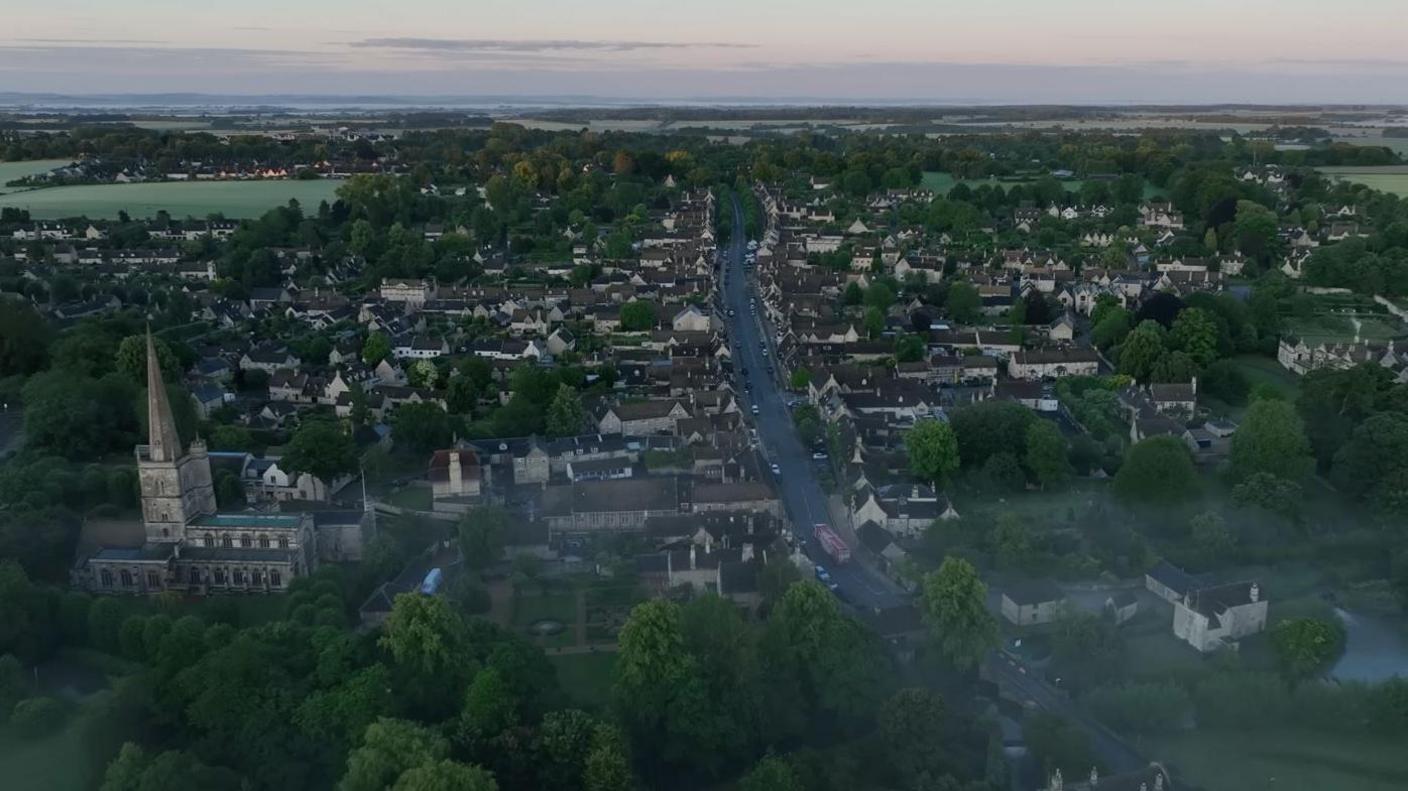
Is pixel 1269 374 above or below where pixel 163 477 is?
below

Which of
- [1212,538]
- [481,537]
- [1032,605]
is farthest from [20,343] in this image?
[1212,538]

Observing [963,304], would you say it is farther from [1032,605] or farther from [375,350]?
[1032,605]

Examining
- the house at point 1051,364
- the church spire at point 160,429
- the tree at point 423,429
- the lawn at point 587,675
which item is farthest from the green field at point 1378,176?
the church spire at point 160,429

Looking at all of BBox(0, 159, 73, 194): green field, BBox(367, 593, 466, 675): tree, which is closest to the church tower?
BBox(367, 593, 466, 675): tree

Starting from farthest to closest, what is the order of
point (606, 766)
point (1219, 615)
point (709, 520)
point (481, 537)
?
point (709, 520) → point (481, 537) → point (1219, 615) → point (606, 766)

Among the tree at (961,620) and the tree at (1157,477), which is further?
the tree at (1157,477)

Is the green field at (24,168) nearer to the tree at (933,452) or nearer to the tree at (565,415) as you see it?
the tree at (565,415)

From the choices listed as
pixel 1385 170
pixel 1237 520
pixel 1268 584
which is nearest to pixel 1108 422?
pixel 1237 520
